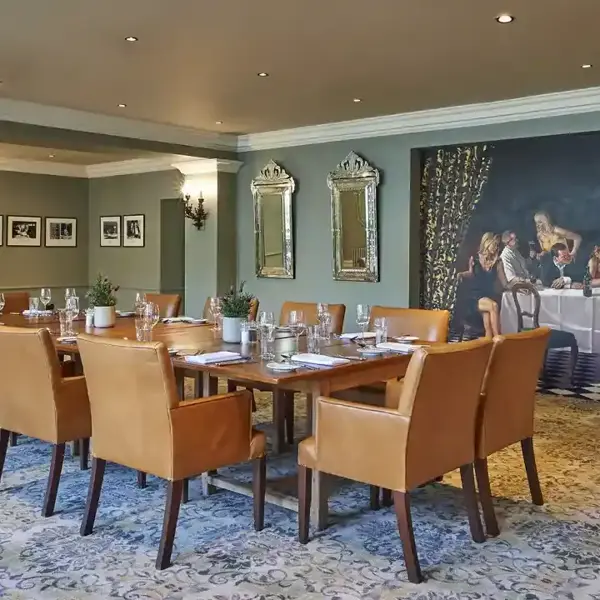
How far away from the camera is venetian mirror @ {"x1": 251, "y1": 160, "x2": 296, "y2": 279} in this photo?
769cm

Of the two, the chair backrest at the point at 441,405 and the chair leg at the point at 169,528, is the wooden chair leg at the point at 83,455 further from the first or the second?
the chair backrest at the point at 441,405

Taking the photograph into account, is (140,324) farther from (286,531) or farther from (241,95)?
(241,95)

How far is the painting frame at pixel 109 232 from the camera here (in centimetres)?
1003

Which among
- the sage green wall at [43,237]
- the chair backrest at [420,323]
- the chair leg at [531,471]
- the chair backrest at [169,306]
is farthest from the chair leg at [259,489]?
the sage green wall at [43,237]

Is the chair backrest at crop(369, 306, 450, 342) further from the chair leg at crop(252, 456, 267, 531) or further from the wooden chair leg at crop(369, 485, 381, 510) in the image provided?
the chair leg at crop(252, 456, 267, 531)

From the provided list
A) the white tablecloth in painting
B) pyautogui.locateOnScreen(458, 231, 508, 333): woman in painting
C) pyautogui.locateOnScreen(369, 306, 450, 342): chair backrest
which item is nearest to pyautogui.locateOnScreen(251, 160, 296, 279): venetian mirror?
pyautogui.locateOnScreen(458, 231, 508, 333): woman in painting

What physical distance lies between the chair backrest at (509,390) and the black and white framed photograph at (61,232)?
8155 millimetres

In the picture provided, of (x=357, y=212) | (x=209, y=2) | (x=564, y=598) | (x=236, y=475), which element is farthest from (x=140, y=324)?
(x=357, y=212)

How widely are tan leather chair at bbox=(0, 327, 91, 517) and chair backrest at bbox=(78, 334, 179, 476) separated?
1.18 ft

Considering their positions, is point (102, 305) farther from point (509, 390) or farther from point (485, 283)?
point (485, 283)

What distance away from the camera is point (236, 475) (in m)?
4.07

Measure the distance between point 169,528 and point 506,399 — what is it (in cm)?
158

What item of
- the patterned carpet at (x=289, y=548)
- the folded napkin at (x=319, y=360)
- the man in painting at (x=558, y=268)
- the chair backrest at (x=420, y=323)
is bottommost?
the patterned carpet at (x=289, y=548)

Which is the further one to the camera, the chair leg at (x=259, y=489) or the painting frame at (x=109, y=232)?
the painting frame at (x=109, y=232)
